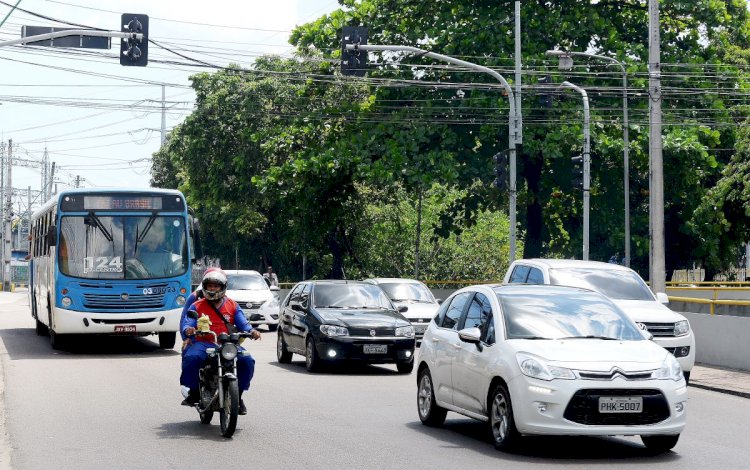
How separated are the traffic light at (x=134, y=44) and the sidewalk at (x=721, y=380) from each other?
11481 millimetres

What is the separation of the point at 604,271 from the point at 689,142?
18093mm

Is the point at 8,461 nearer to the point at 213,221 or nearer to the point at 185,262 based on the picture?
the point at 185,262

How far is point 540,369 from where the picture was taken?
11.1 metres

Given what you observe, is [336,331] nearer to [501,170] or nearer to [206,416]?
[206,416]

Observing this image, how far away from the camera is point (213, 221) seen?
68.7 m

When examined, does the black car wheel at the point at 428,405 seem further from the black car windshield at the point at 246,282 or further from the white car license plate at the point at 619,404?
the black car windshield at the point at 246,282

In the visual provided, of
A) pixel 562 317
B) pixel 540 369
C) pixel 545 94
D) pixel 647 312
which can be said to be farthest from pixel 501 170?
pixel 540 369

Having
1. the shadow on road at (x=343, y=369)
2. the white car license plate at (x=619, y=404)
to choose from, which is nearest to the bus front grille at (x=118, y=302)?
the shadow on road at (x=343, y=369)

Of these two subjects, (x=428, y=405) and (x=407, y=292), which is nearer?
(x=428, y=405)

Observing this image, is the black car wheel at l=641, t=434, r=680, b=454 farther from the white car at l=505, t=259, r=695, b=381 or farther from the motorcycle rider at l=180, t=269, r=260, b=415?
→ the white car at l=505, t=259, r=695, b=381

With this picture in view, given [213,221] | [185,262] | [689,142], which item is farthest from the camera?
[213,221]

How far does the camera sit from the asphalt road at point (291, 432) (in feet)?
36.3

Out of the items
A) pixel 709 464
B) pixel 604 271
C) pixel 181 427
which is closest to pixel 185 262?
pixel 604 271

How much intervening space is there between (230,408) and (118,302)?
1264 cm
